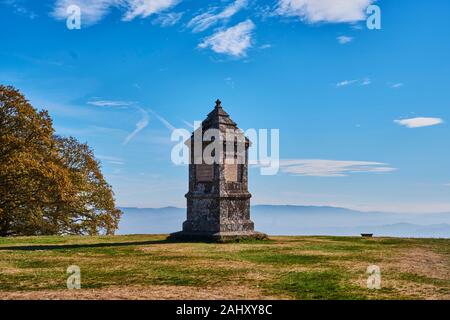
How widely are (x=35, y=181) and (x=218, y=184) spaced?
44.9 ft

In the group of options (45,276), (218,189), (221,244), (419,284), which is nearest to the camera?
(419,284)

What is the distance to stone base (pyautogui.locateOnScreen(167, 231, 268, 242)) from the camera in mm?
21562

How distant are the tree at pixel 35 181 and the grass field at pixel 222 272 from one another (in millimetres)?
9872

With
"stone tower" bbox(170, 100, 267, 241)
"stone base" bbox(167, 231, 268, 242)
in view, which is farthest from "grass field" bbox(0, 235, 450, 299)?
"stone tower" bbox(170, 100, 267, 241)

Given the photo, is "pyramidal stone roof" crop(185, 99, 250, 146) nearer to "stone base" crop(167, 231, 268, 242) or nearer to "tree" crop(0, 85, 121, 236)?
"stone base" crop(167, 231, 268, 242)

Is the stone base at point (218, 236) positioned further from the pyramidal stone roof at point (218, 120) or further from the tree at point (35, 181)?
the tree at point (35, 181)

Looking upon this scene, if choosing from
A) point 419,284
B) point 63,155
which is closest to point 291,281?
point 419,284

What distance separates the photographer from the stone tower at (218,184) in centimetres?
2248

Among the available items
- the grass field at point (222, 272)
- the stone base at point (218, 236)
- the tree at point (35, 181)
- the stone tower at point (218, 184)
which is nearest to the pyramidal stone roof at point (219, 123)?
the stone tower at point (218, 184)

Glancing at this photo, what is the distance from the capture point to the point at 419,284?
1086 centimetres

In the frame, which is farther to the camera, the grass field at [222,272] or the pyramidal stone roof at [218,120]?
the pyramidal stone roof at [218,120]

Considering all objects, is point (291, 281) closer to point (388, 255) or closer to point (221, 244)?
point (388, 255)

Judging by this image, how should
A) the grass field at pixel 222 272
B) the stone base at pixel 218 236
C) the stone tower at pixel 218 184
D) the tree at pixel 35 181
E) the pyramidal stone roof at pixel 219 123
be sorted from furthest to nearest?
the tree at pixel 35 181 < the pyramidal stone roof at pixel 219 123 < the stone tower at pixel 218 184 < the stone base at pixel 218 236 < the grass field at pixel 222 272
